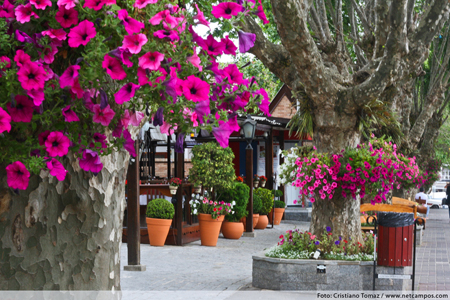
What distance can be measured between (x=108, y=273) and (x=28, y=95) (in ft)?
2.82

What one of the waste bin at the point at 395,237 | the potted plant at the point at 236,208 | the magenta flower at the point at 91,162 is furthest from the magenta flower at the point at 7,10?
the potted plant at the point at 236,208

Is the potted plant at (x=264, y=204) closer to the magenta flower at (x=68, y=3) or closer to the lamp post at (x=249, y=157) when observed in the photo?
the lamp post at (x=249, y=157)

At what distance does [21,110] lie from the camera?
5.44ft

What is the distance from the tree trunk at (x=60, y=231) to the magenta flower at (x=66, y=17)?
562mm

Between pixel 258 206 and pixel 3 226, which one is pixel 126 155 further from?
pixel 258 206

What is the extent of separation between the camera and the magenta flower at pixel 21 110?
5.41 ft

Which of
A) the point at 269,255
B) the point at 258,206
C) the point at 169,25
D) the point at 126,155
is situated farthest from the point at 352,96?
the point at 258,206

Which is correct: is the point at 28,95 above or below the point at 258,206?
above

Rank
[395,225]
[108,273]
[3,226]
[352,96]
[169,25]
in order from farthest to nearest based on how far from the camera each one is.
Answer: [352,96] → [395,225] → [108,273] → [3,226] → [169,25]

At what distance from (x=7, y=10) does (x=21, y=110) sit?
1.17ft

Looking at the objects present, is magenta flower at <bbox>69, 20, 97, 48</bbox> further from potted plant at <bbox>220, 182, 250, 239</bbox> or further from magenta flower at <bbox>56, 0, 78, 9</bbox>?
potted plant at <bbox>220, 182, 250, 239</bbox>

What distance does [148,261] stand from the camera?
9.59 m

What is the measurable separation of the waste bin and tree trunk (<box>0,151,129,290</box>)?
501cm

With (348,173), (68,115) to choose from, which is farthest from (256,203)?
(68,115)
